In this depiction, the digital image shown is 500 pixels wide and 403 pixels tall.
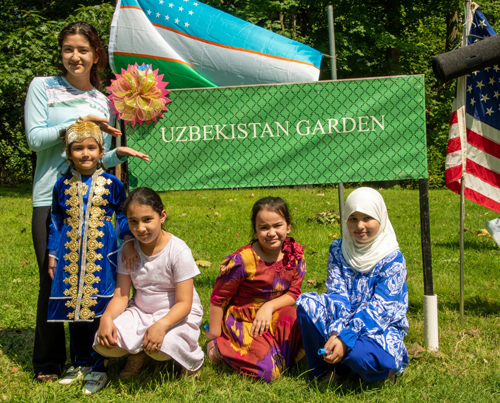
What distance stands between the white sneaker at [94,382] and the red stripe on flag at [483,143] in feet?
11.1

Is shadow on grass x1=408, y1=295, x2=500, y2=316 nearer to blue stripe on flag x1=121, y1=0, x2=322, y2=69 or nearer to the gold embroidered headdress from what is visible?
blue stripe on flag x1=121, y1=0, x2=322, y2=69

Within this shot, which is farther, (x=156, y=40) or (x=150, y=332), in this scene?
(x=156, y=40)

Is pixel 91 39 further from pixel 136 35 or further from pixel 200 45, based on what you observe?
pixel 200 45

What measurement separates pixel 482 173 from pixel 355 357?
2137 mm

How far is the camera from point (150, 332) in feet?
10.0

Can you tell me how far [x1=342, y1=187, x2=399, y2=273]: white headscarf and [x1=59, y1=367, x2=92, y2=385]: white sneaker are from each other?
1.94 metres

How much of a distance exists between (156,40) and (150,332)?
89.7 inches

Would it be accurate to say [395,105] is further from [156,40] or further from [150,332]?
[150,332]

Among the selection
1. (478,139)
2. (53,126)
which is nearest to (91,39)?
(53,126)

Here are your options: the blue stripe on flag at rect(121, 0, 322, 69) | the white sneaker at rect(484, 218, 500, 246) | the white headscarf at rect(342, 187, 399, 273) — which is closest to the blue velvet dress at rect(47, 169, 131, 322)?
the blue stripe on flag at rect(121, 0, 322, 69)

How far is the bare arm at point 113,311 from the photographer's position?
3.06 metres

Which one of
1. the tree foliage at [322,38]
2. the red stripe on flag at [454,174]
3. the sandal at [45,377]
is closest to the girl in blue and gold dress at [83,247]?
the sandal at [45,377]

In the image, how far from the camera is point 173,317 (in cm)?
314

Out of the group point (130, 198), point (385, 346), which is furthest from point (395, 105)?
point (130, 198)
